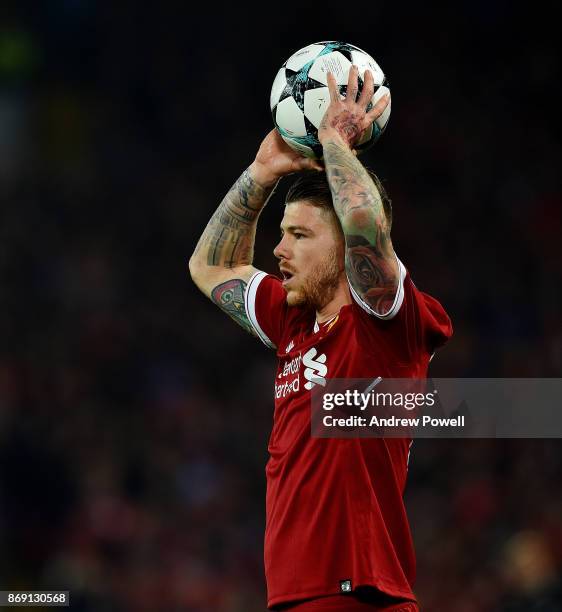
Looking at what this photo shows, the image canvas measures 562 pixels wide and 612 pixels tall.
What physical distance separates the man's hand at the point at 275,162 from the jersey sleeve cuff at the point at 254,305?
359 mm

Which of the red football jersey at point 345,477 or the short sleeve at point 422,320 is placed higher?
the short sleeve at point 422,320

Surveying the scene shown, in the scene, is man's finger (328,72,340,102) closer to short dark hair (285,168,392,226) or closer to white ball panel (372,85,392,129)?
white ball panel (372,85,392,129)

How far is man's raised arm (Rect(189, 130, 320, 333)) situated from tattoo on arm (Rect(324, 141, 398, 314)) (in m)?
0.73

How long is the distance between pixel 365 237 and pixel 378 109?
1.87 ft

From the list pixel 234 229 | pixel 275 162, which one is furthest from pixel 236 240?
pixel 275 162

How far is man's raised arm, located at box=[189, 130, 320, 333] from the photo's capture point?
4.03 metres

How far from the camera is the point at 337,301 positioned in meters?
3.58

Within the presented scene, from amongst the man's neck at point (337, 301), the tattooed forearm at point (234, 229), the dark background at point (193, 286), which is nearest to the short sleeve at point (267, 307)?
the tattooed forearm at point (234, 229)

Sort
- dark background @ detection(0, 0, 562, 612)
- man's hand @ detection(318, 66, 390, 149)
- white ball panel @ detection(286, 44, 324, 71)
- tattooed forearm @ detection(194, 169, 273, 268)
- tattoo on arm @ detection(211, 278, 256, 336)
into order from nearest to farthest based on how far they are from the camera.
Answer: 1. man's hand @ detection(318, 66, 390, 149)
2. white ball panel @ detection(286, 44, 324, 71)
3. tattoo on arm @ detection(211, 278, 256, 336)
4. tattooed forearm @ detection(194, 169, 273, 268)
5. dark background @ detection(0, 0, 562, 612)

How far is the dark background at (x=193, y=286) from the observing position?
772 centimetres

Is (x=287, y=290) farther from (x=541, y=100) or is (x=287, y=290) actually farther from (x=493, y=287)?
(x=541, y=100)

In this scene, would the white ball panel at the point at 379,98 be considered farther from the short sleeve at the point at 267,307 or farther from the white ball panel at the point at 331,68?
the short sleeve at the point at 267,307

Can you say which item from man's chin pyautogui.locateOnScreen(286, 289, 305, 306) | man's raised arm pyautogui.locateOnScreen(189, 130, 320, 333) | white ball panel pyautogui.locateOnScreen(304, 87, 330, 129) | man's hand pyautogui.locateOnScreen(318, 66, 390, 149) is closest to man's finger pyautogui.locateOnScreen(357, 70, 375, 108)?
man's hand pyautogui.locateOnScreen(318, 66, 390, 149)

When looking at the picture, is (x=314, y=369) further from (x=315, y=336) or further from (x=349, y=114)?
(x=349, y=114)
